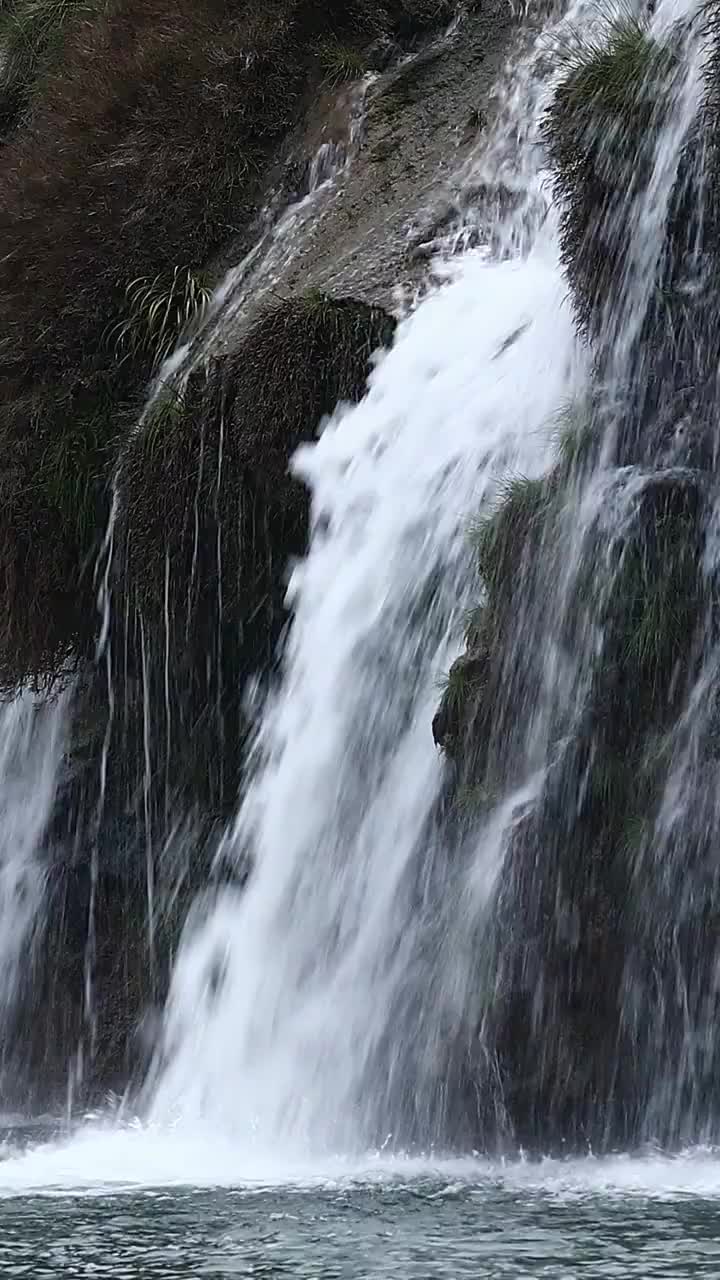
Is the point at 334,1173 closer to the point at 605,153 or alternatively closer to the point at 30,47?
the point at 605,153

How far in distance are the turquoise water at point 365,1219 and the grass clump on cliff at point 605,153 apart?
11.4 ft

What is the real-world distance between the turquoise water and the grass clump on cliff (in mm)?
3482

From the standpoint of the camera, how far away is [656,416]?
24.7 feet

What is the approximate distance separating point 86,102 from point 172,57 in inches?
25.6

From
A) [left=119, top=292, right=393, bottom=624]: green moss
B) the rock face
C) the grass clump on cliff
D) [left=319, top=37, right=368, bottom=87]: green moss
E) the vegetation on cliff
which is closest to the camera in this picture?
the rock face

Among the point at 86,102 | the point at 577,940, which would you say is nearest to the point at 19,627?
the point at 86,102

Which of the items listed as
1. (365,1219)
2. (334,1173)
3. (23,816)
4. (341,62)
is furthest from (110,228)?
(365,1219)

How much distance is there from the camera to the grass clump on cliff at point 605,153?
793 centimetres

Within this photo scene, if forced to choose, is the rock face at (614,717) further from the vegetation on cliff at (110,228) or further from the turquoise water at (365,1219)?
the vegetation on cliff at (110,228)

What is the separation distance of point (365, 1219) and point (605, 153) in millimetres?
4587

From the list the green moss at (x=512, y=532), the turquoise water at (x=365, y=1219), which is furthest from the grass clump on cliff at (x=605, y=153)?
the turquoise water at (x=365, y=1219)

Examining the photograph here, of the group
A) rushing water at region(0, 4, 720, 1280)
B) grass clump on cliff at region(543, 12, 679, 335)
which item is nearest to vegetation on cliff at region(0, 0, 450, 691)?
rushing water at region(0, 4, 720, 1280)

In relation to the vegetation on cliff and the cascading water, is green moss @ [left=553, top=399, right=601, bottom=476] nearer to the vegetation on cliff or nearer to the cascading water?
the cascading water

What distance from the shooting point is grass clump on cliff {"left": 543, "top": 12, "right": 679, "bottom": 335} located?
7.93 meters
